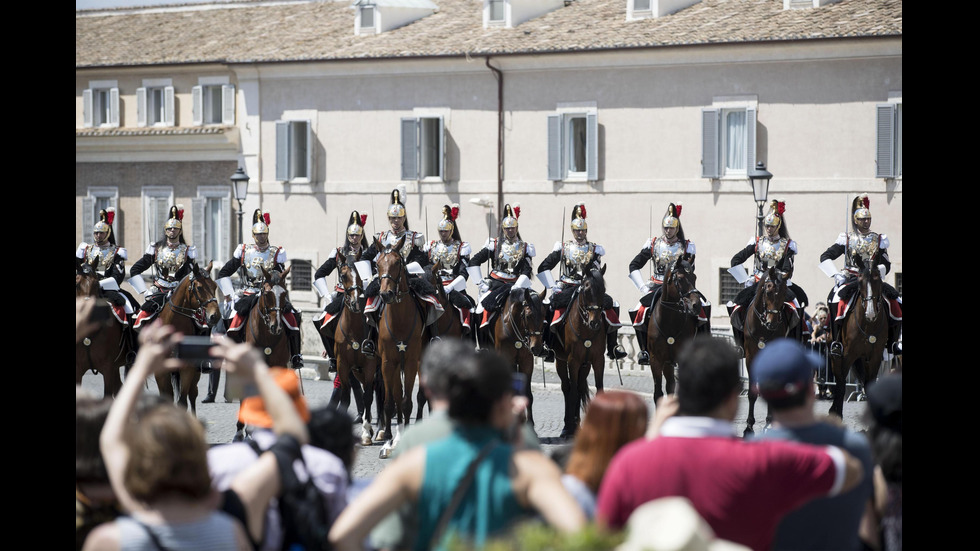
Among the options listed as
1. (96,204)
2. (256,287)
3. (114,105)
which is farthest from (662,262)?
(96,204)

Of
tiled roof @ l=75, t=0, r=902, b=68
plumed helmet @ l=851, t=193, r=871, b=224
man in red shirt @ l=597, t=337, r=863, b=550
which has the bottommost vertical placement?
man in red shirt @ l=597, t=337, r=863, b=550

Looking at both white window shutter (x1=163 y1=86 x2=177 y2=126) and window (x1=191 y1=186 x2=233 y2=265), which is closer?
window (x1=191 y1=186 x2=233 y2=265)

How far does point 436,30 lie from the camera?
33688 millimetres

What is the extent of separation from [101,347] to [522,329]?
16.9ft

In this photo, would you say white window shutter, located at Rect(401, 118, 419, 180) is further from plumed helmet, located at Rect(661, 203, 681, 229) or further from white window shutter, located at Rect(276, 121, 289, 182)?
plumed helmet, located at Rect(661, 203, 681, 229)

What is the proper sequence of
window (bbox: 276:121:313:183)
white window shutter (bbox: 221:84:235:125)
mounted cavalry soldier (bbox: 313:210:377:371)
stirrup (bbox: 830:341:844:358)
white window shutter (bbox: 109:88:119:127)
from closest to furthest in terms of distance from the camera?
stirrup (bbox: 830:341:844:358) → mounted cavalry soldier (bbox: 313:210:377:371) → window (bbox: 276:121:313:183) → white window shutter (bbox: 221:84:235:125) → white window shutter (bbox: 109:88:119:127)

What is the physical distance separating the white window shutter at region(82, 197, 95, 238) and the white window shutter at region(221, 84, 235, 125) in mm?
5400

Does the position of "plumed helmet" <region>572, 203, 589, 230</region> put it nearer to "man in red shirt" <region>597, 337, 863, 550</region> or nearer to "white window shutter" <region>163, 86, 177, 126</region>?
"man in red shirt" <region>597, 337, 863, 550</region>

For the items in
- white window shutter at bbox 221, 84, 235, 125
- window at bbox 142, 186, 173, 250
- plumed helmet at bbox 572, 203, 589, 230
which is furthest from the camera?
window at bbox 142, 186, 173, 250

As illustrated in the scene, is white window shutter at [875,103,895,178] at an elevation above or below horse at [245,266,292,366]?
above

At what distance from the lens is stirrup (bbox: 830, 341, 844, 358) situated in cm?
1591

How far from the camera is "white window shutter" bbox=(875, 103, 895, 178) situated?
91.1 ft

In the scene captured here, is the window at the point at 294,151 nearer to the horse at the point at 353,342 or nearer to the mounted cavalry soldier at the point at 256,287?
the mounted cavalry soldier at the point at 256,287

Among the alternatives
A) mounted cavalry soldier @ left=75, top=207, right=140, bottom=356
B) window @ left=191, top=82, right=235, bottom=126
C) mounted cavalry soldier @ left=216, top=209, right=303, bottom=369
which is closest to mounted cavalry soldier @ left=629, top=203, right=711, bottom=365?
mounted cavalry soldier @ left=216, top=209, right=303, bottom=369
